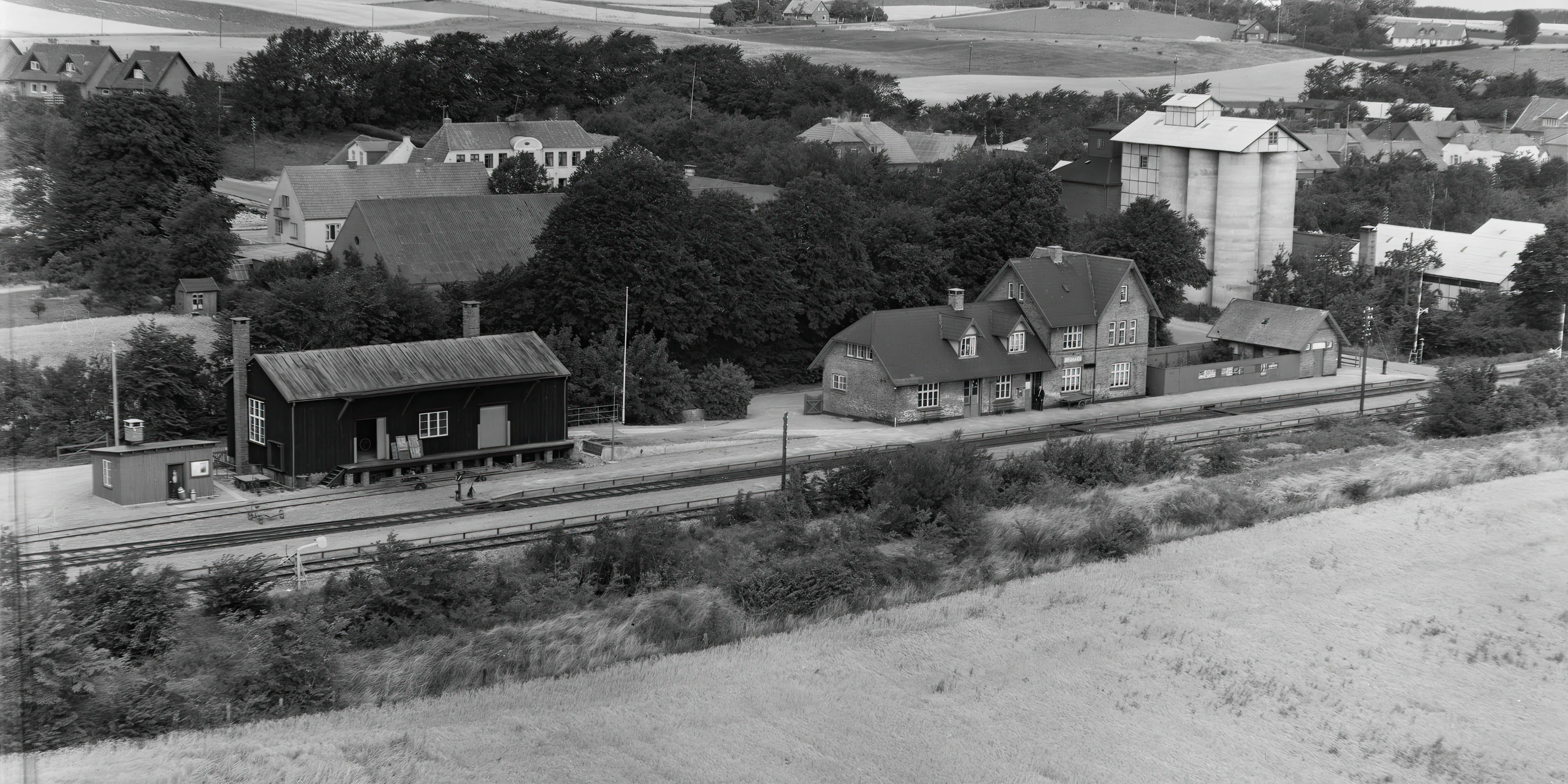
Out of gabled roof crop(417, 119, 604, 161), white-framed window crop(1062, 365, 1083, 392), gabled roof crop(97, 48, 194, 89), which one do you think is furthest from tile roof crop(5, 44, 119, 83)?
white-framed window crop(1062, 365, 1083, 392)

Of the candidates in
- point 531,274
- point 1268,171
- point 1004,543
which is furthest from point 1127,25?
point 1004,543

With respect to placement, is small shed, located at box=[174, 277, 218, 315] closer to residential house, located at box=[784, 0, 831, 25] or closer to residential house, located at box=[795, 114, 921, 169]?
residential house, located at box=[795, 114, 921, 169]

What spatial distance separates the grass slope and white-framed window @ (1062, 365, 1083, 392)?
16.0 meters

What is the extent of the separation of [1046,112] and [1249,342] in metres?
50.4

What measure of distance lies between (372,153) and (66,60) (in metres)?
11.8

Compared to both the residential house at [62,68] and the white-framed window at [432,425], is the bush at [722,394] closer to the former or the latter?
the white-framed window at [432,425]

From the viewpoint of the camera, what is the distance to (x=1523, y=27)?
84.9 m

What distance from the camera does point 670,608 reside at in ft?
82.0

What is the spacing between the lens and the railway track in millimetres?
26688

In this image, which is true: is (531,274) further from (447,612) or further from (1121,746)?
(1121,746)

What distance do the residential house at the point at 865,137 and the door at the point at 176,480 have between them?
151 feet

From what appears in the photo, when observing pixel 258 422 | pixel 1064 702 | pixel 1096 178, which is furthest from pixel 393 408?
pixel 1096 178

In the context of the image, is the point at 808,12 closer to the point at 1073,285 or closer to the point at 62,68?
the point at 62,68

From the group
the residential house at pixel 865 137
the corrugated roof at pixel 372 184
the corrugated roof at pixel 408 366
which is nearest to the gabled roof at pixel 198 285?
the corrugated roof at pixel 372 184
